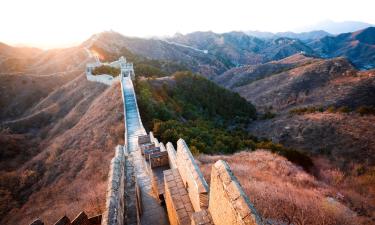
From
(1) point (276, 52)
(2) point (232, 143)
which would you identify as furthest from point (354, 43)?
(2) point (232, 143)

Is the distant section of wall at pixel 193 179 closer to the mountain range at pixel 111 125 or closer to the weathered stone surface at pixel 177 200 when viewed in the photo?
the weathered stone surface at pixel 177 200

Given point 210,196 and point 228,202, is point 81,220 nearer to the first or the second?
point 210,196

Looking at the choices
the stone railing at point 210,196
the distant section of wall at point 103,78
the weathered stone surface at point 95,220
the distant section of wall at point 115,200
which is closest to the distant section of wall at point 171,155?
the stone railing at point 210,196

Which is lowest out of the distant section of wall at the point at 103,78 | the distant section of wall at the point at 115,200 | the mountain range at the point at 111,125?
the mountain range at the point at 111,125

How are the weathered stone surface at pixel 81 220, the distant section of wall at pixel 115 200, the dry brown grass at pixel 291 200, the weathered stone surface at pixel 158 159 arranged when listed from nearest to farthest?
the distant section of wall at pixel 115 200 → the dry brown grass at pixel 291 200 → the weathered stone surface at pixel 81 220 → the weathered stone surface at pixel 158 159

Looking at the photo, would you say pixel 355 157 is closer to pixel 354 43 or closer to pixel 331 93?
pixel 331 93

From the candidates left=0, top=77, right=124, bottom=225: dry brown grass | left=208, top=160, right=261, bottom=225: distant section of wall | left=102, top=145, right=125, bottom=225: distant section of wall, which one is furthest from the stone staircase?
left=208, top=160, right=261, bottom=225: distant section of wall

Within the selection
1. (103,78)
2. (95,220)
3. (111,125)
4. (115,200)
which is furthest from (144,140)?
(103,78)
